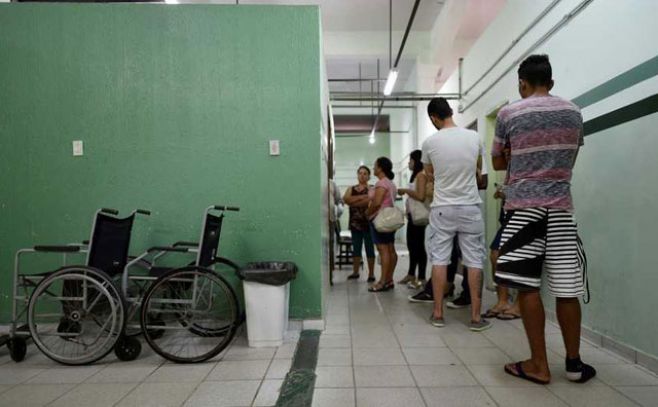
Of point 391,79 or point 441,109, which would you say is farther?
point 391,79

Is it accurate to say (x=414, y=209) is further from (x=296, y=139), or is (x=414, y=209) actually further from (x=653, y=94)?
(x=653, y=94)

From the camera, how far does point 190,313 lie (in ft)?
6.84

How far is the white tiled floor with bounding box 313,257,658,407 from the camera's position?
1.59m

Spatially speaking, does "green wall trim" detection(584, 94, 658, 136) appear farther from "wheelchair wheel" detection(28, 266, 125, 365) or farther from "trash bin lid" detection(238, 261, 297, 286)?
"wheelchair wheel" detection(28, 266, 125, 365)

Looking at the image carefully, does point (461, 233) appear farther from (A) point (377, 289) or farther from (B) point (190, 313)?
(B) point (190, 313)

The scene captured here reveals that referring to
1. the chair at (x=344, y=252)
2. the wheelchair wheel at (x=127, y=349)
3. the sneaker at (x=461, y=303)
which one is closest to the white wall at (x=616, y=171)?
the sneaker at (x=461, y=303)

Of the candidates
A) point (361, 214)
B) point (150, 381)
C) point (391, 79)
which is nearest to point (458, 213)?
point (361, 214)

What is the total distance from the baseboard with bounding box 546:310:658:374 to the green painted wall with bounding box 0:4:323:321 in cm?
174

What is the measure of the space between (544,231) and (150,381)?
6.78 ft

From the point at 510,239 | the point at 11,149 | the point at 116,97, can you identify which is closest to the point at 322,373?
the point at 510,239

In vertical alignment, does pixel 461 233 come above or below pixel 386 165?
below

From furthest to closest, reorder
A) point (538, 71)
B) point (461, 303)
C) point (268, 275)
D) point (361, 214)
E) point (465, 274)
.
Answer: point (361, 214) < point (461, 303) < point (465, 274) < point (268, 275) < point (538, 71)

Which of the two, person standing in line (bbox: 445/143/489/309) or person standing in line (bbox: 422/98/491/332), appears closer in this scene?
person standing in line (bbox: 422/98/491/332)

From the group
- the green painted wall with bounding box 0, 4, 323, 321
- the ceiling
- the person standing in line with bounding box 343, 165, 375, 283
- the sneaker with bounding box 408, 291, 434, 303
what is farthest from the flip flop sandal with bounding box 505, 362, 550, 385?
the ceiling
